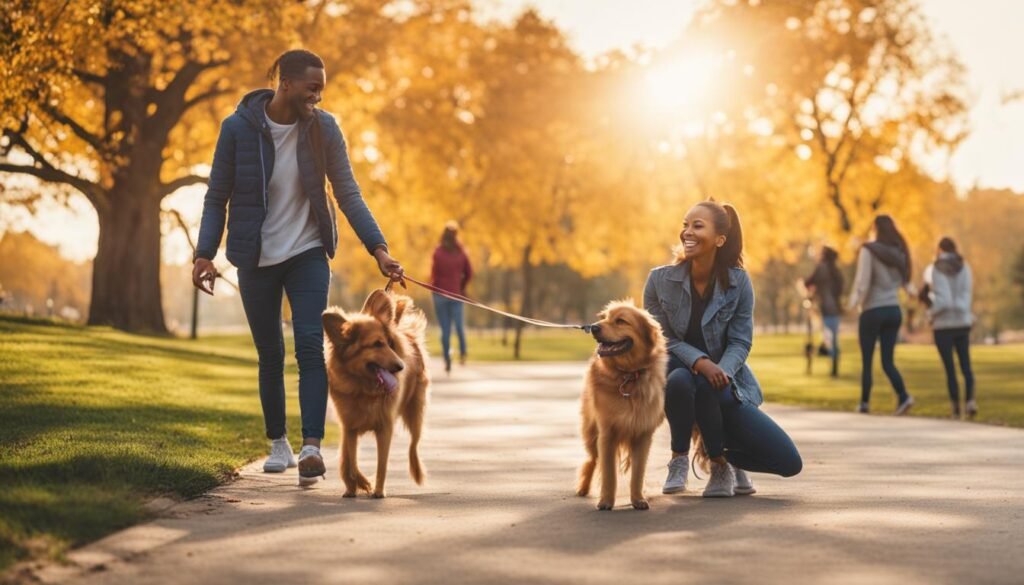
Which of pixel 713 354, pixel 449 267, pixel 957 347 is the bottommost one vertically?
pixel 713 354

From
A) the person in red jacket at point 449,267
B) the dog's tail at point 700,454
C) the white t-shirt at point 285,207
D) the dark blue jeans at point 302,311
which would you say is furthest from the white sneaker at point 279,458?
the person in red jacket at point 449,267

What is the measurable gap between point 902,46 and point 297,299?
34.9 meters

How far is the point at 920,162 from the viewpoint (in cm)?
4288

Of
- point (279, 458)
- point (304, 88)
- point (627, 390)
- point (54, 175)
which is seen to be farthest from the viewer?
point (54, 175)

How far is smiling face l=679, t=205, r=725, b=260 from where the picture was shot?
27.2ft

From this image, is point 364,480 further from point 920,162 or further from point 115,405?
point 920,162

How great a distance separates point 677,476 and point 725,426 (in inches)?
17.0

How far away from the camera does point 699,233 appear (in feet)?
27.1

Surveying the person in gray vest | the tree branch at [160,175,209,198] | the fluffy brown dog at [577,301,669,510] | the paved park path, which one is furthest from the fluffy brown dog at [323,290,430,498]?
the tree branch at [160,175,209,198]

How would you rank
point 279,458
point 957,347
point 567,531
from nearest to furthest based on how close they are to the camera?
point 567,531 → point 279,458 → point 957,347

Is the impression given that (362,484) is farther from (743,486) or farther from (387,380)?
(743,486)

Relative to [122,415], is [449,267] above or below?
above

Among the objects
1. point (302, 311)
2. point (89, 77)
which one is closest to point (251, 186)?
point (302, 311)

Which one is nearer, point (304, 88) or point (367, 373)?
point (367, 373)
